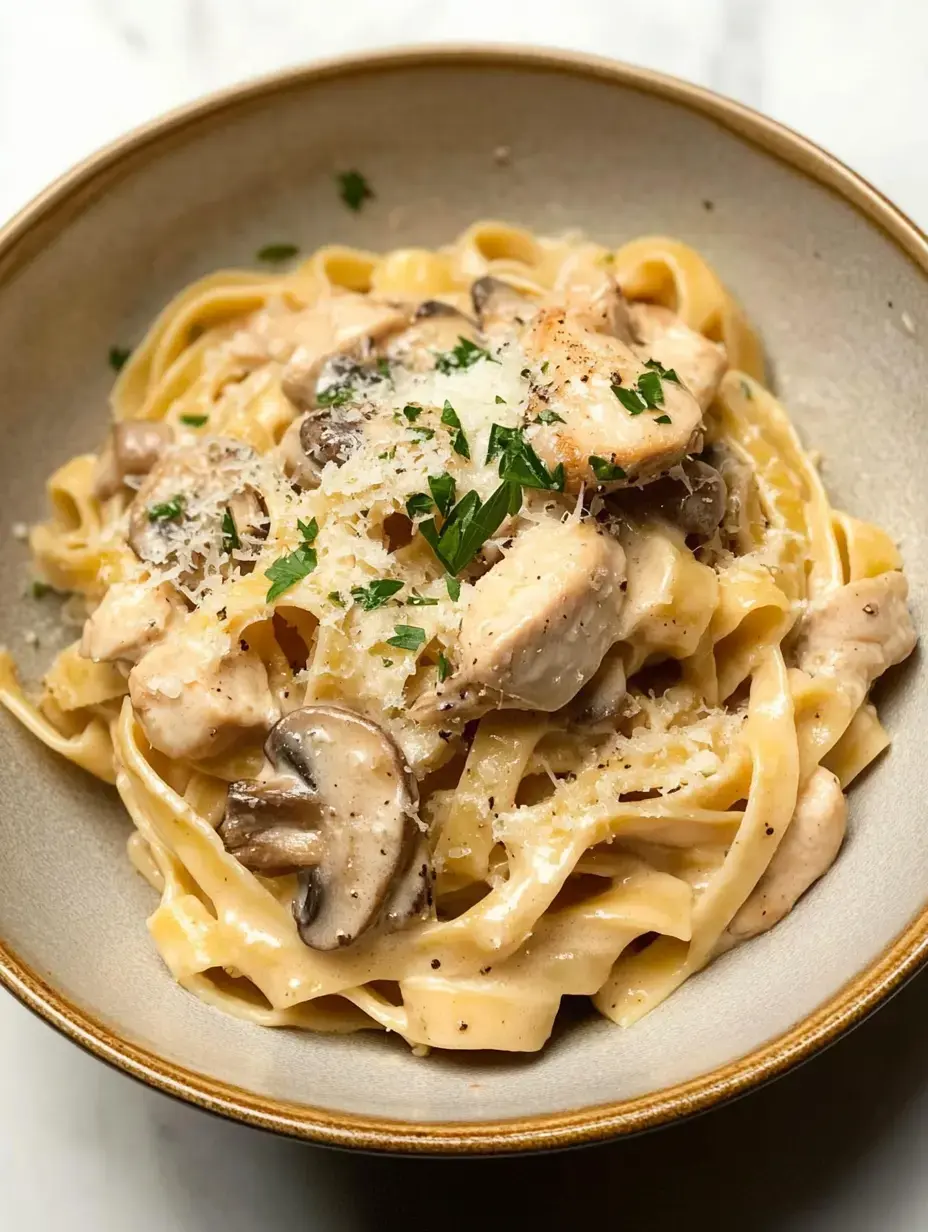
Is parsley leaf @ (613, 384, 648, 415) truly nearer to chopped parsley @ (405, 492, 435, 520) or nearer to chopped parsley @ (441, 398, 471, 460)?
chopped parsley @ (441, 398, 471, 460)

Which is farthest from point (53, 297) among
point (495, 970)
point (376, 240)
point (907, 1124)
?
point (907, 1124)

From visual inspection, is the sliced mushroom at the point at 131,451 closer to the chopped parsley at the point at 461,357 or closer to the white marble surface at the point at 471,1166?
the chopped parsley at the point at 461,357

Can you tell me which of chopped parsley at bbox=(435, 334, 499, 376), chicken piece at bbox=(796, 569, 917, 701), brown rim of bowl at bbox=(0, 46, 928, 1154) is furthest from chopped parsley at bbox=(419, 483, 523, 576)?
brown rim of bowl at bbox=(0, 46, 928, 1154)

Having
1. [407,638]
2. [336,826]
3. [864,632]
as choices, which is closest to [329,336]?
[407,638]

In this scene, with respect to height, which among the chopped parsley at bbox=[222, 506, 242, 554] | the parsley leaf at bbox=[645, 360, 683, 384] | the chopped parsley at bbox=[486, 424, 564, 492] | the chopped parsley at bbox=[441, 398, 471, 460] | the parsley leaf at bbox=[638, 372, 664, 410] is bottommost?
the chopped parsley at bbox=[222, 506, 242, 554]

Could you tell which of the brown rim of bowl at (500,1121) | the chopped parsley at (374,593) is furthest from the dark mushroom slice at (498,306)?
the brown rim of bowl at (500,1121)

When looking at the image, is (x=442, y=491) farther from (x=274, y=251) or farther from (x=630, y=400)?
(x=274, y=251)

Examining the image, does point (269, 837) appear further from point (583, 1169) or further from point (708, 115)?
point (708, 115)
